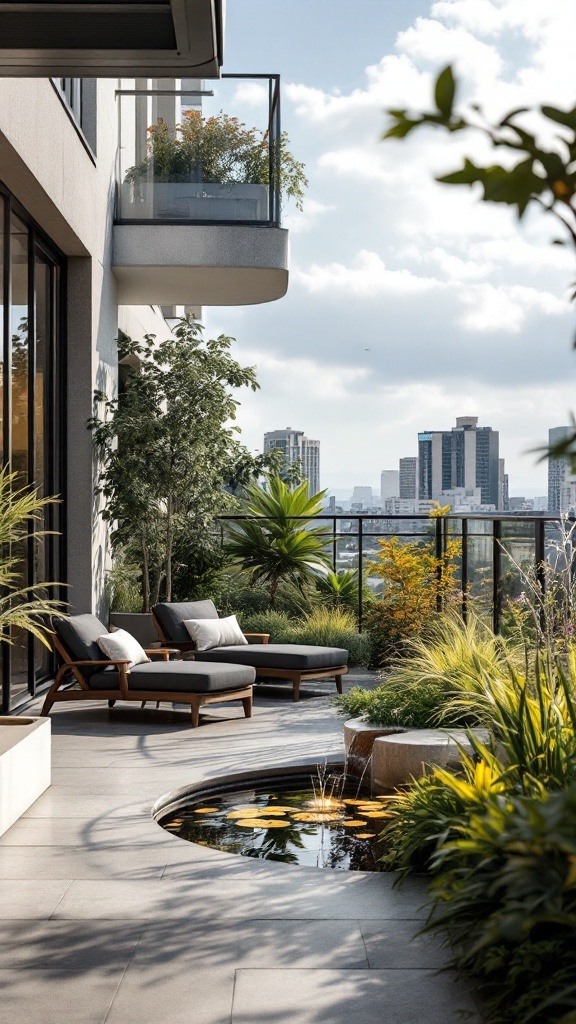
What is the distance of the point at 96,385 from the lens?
33.9 feet

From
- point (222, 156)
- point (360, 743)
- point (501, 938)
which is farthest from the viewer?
point (222, 156)

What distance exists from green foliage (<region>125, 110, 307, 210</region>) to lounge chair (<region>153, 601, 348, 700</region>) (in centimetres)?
457

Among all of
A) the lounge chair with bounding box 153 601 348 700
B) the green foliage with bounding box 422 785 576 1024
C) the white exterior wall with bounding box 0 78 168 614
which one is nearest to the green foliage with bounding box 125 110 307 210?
the white exterior wall with bounding box 0 78 168 614

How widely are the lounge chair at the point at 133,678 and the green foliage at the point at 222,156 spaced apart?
209 inches

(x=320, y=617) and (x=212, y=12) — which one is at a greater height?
(x=212, y=12)

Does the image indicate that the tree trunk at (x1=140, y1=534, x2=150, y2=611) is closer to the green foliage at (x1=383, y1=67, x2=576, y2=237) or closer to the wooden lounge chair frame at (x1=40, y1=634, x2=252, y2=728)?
the wooden lounge chair frame at (x1=40, y1=634, x2=252, y2=728)

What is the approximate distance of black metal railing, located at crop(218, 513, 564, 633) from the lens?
317 inches

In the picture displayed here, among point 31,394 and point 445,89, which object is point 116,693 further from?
point 445,89

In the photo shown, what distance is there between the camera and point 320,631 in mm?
10945

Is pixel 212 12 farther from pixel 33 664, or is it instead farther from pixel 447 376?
pixel 447 376

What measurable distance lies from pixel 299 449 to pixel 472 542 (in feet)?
76.1

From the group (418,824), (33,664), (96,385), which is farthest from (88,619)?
(418,824)

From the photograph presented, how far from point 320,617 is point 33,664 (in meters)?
3.65

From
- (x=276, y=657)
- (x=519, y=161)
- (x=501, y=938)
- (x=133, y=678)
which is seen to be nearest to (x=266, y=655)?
(x=276, y=657)
